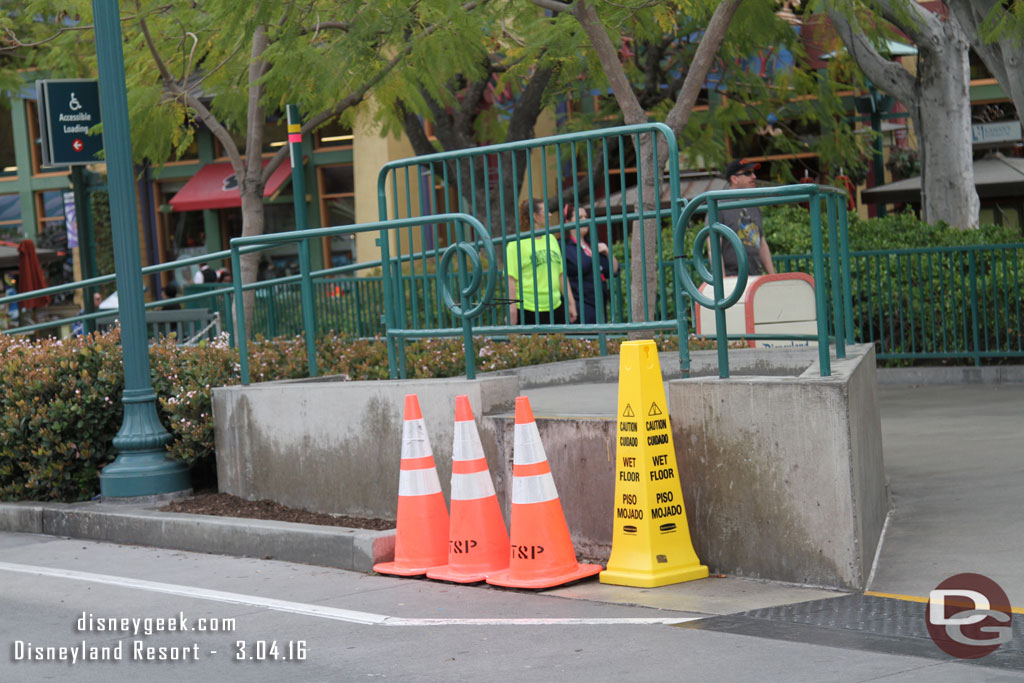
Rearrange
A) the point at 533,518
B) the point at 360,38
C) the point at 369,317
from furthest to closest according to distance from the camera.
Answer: the point at 369,317
the point at 360,38
the point at 533,518

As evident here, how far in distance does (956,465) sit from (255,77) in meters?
8.77

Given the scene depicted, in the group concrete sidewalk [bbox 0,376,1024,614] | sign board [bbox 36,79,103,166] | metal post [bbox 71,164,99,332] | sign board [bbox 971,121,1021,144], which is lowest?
concrete sidewalk [bbox 0,376,1024,614]

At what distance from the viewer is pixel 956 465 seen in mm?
8898

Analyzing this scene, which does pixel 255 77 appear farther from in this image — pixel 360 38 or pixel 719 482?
pixel 719 482

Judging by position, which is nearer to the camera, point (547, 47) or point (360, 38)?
point (360, 38)

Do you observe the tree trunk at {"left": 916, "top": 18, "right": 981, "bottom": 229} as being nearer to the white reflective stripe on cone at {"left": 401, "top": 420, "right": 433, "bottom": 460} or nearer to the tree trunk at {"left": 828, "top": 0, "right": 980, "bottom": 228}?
the tree trunk at {"left": 828, "top": 0, "right": 980, "bottom": 228}

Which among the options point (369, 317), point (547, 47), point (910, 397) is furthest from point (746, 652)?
point (369, 317)

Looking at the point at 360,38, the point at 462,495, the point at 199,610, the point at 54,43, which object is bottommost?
the point at 199,610

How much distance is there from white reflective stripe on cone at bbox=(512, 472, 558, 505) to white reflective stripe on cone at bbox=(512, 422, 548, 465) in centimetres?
8

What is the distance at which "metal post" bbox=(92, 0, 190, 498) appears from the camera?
29.0ft

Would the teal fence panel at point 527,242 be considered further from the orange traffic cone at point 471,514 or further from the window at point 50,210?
the window at point 50,210

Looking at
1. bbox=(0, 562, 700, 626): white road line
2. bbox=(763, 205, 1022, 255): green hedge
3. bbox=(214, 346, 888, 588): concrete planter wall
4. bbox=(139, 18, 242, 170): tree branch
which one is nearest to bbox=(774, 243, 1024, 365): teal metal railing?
bbox=(763, 205, 1022, 255): green hedge

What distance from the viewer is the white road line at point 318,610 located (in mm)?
5746

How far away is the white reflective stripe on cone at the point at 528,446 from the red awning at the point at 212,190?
954 inches
